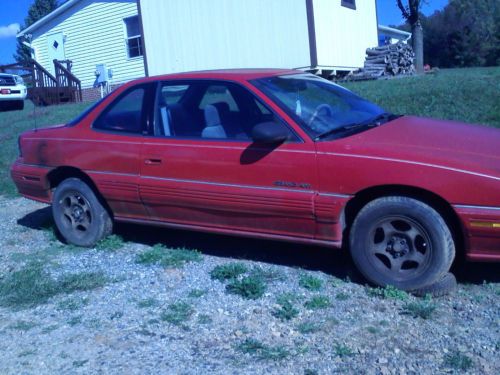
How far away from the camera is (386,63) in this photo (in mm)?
16984

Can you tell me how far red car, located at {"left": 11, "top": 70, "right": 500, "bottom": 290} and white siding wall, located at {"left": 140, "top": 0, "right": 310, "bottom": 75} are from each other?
1015 cm

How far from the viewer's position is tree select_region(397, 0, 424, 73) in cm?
1953

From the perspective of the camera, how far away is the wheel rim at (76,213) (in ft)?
20.1

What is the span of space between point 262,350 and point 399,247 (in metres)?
1.27

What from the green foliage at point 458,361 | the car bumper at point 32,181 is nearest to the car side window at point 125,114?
the car bumper at point 32,181

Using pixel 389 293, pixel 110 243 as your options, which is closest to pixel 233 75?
pixel 110 243

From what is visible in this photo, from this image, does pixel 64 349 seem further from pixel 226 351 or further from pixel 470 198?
pixel 470 198

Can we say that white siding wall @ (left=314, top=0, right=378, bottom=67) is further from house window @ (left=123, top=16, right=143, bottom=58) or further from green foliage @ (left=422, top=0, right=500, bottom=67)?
green foliage @ (left=422, top=0, right=500, bottom=67)

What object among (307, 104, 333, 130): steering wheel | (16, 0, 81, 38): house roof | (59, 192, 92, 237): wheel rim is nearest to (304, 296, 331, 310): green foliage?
(307, 104, 333, 130): steering wheel

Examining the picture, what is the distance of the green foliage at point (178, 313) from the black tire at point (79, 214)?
1.69 meters

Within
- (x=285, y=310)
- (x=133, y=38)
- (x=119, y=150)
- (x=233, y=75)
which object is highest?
(x=133, y=38)

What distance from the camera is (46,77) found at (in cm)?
2338

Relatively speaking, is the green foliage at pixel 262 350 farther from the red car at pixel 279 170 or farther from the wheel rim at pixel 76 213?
the wheel rim at pixel 76 213

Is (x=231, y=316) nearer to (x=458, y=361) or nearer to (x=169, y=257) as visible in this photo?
(x=169, y=257)
